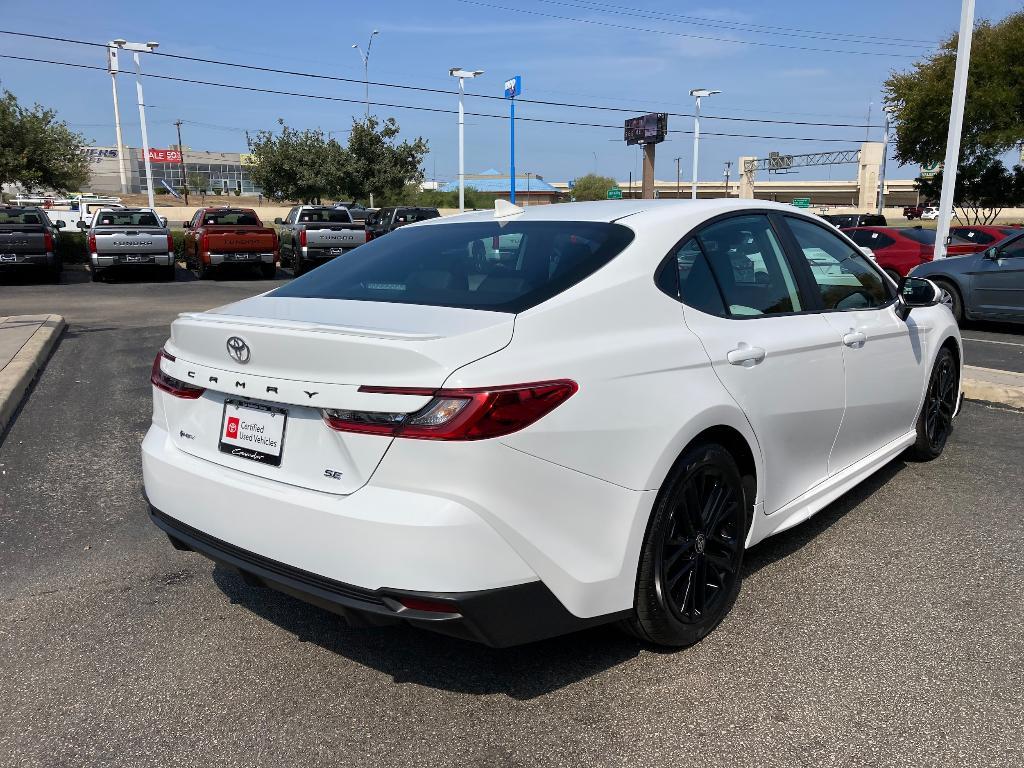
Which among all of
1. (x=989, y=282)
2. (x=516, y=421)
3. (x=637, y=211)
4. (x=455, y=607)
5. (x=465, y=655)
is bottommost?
(x=465, y=655)

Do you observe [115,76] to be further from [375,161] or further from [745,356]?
[745,356]

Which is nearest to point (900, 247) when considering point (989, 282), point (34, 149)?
point (989, 282)

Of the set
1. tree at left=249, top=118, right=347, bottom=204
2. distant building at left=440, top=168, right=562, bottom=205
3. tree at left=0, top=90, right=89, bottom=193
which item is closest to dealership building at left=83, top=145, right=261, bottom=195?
distant building at left=440, top=168, right=562, bottom=205

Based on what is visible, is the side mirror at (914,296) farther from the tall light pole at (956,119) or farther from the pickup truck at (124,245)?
the pickup truck at (124,245)

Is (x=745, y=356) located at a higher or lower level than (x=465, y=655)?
higher

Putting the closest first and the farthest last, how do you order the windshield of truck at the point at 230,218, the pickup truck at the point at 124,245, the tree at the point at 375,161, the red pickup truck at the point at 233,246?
the pickup truck at the point at 124,245 < the red pickup truck at the point at 233,246 < the windshield of truck at the point at 230,218 < the tree at the point at 375,161

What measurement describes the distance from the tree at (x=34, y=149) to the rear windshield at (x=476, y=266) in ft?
107

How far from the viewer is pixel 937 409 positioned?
5188 mm

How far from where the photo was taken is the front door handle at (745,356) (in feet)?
10.2

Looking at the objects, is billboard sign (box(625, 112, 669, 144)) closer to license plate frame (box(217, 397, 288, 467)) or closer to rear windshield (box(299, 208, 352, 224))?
rear windshield (box(299, 208, 352, 224))

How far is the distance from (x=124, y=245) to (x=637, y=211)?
18.8 meters

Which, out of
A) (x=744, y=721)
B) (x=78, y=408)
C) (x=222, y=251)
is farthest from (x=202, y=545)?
(x=222, y=251)

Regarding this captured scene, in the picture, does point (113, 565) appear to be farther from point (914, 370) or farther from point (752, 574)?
point (914, 370)

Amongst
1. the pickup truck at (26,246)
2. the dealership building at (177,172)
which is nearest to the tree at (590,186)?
the dealership building at (177,172)
